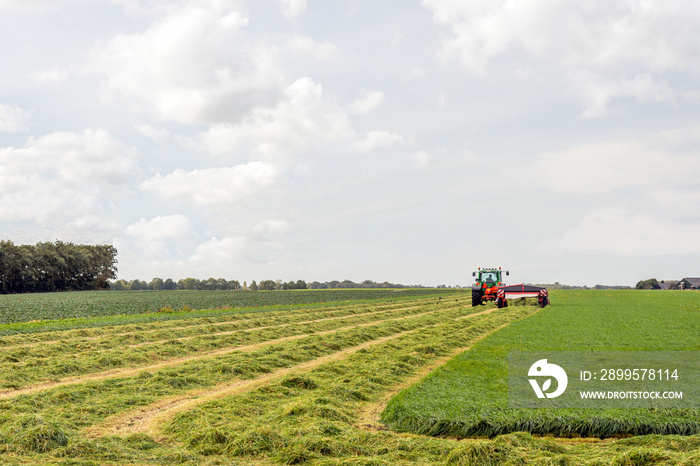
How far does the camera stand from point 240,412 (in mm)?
8766

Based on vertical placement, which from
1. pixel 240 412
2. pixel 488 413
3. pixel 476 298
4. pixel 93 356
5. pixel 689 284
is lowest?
pixel 689 284

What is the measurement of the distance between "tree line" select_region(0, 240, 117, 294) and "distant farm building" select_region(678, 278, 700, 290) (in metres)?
148

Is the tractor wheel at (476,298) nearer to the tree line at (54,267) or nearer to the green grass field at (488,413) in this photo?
the green grass field at (488,413)

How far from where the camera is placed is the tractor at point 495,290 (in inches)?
1533

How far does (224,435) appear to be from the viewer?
7.44m

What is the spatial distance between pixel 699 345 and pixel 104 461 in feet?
55.1

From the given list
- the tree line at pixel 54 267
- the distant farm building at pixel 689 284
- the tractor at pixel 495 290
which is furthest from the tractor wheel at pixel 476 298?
the distant farm building at pixel 689 284

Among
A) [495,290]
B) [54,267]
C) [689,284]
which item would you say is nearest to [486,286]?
[495,290]

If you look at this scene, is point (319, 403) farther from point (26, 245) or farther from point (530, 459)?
point (26, 245)

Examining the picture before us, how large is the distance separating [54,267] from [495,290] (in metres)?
88.3

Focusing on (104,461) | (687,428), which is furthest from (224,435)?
(687,428)

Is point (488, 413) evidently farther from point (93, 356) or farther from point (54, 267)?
point (54, 267)

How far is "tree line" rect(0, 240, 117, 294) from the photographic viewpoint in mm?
85625

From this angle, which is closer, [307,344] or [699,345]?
[699,345]
